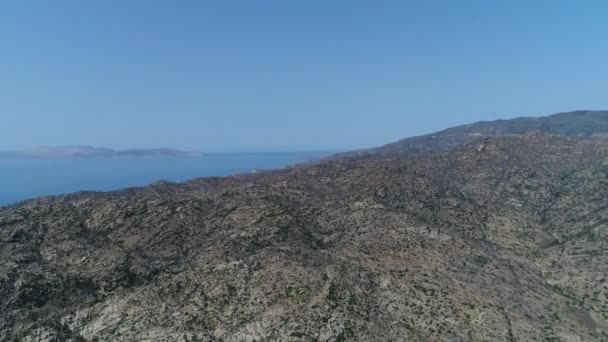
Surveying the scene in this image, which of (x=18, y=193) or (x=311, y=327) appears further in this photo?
(x=18, y=193)

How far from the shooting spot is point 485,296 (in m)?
27.8

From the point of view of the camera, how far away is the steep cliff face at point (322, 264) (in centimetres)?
2533

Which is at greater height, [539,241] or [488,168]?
[488,168]

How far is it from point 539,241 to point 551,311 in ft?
40.3

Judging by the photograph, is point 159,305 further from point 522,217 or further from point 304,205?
point 522,217

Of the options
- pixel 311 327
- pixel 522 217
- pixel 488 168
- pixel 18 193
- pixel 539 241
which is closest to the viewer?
pixel 311 327

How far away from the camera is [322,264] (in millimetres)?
32344

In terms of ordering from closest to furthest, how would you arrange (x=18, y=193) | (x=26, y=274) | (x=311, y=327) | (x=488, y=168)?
(x=311, y=327)
(x=26, y=274)
(x=488, y=168)
(x=18, y=193)

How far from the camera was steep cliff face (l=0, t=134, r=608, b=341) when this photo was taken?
25328 mm

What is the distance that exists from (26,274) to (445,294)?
31082mm

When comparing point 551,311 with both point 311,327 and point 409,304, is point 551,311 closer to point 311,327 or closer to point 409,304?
point 409,304

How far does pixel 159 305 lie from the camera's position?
27359mm

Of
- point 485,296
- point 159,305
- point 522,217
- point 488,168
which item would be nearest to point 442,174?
point 488,168

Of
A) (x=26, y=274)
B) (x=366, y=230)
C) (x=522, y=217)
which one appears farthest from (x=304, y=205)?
(x=26, y=274)
